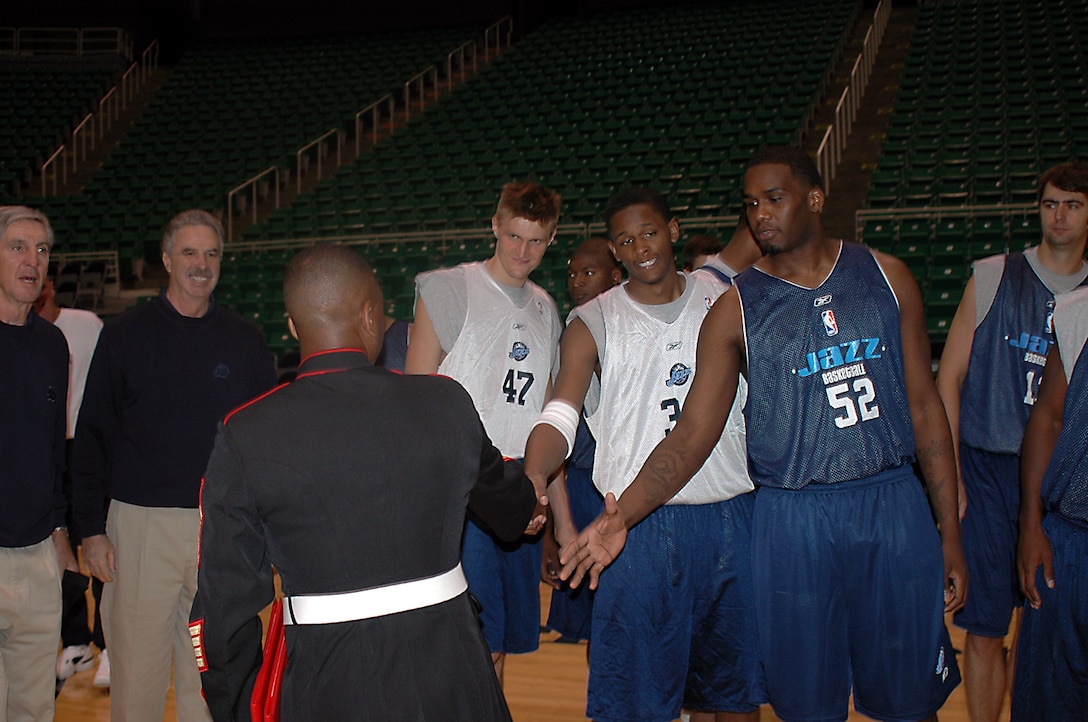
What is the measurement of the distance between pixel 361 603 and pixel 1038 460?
1.94m

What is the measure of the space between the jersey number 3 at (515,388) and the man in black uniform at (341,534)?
4.44 feet

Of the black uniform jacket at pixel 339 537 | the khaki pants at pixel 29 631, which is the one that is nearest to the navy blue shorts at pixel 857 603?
the black uniform jacket at pixel 339 537

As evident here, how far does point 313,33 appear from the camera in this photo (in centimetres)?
2097

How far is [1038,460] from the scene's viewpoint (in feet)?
9.01

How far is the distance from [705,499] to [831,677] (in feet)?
1.97

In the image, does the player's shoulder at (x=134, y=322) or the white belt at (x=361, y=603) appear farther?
the player's shoulder at (x=134, y=322)

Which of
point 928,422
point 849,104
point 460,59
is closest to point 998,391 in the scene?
point 928,422

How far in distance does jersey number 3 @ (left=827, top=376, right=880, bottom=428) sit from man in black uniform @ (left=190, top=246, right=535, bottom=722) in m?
1.11

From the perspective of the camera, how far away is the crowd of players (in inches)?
75.5

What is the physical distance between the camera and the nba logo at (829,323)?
2.70m

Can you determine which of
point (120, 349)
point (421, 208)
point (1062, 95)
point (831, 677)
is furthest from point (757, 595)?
point (1062, 95)

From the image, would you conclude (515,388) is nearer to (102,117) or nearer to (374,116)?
(374,116)

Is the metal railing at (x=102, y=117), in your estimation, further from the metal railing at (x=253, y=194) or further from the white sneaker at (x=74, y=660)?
the white sneaker at (x=74, y=660)

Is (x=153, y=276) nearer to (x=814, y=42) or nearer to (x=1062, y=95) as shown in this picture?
(x=814, y=42)
